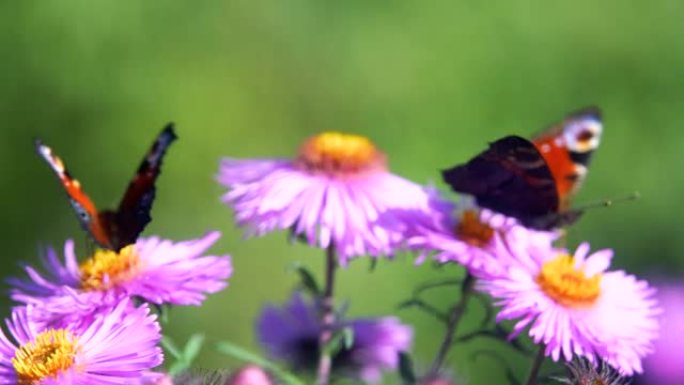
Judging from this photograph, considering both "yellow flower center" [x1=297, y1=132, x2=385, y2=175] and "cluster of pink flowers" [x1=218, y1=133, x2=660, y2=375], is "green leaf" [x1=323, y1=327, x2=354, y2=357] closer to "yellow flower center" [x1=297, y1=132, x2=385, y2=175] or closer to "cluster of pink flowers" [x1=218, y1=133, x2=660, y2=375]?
"cluster of pink flowers" [x1=218, y1=133, x2=660, y2=375]

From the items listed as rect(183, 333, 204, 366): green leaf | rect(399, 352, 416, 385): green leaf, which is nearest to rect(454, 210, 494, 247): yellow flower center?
rect(399, 352, 416, 385): green leaf

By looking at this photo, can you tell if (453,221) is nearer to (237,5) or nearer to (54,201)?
(54,201)

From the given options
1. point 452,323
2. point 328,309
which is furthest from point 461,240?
point 328,309

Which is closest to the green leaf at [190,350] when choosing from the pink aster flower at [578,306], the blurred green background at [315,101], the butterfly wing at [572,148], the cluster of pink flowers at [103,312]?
the cluster of pink flowers at [103,312]

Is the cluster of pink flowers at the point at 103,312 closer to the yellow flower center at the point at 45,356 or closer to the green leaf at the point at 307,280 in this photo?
the yellow flower center at the point at 45,356

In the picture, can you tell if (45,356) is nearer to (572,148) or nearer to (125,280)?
(125,280)

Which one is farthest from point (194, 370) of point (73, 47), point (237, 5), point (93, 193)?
point (237, 5)

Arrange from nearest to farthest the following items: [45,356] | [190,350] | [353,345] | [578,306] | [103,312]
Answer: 1. [45,356]
2. [103,312]
3. [190,350]
4. [578,306]
5. [353,345]
